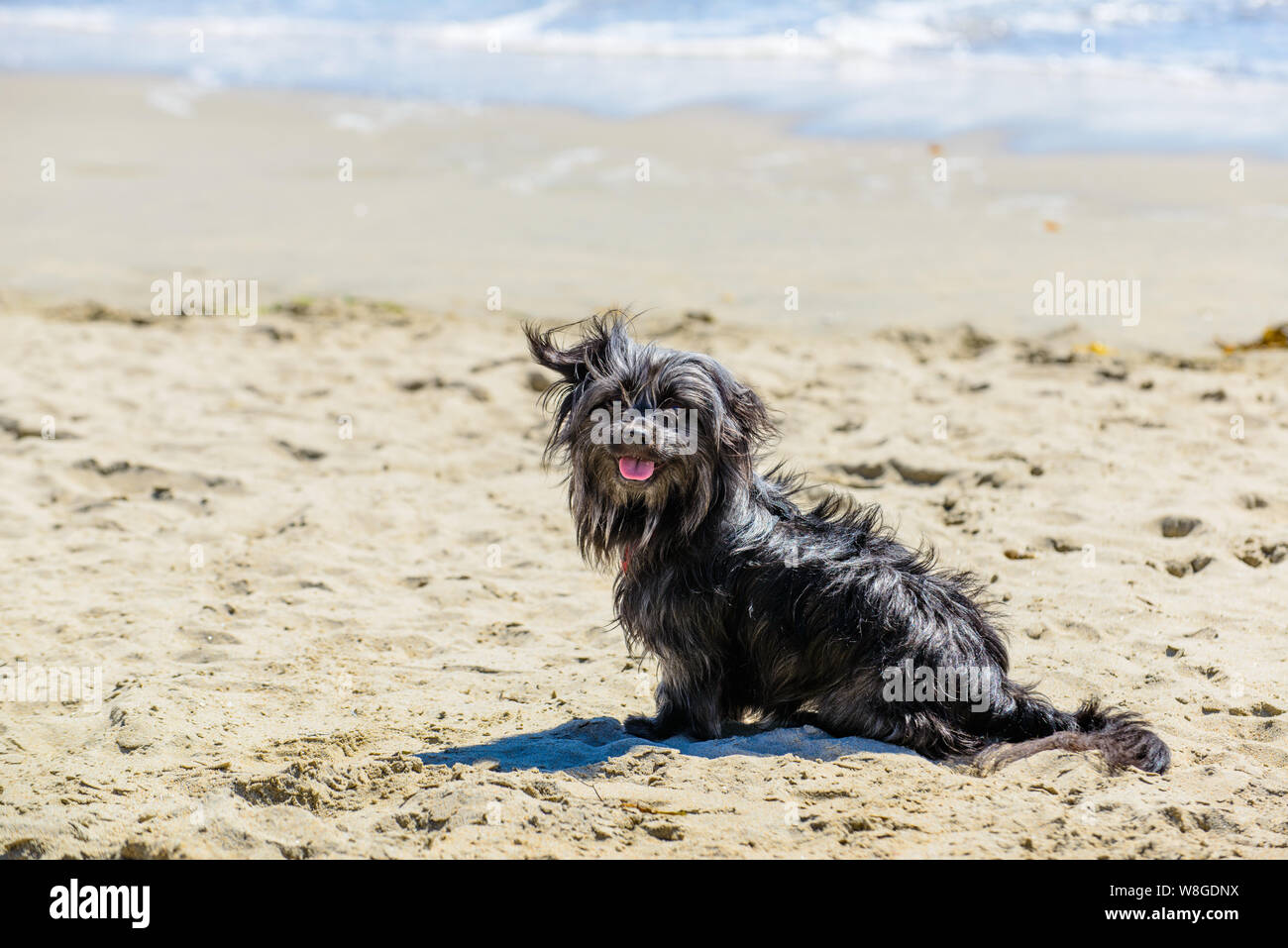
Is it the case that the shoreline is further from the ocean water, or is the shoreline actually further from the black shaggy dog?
the black shaggy dog

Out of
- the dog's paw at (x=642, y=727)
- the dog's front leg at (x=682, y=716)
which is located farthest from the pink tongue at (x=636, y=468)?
the dog's paw at (x=642, y=727)

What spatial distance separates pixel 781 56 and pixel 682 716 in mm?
20460

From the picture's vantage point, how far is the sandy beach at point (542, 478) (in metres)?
3.95

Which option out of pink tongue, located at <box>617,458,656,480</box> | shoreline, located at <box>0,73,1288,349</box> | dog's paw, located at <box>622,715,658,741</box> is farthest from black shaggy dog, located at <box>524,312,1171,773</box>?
shoreline, located at <box>0,73,1288,349</box>

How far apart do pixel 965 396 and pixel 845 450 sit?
125 centimetres

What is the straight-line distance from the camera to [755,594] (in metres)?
4.41

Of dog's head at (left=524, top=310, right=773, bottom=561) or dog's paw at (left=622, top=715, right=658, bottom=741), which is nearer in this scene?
dog's head at (left=524, top=310, right=773, bottom=561)

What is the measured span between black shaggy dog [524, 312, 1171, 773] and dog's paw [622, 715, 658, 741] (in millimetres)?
147

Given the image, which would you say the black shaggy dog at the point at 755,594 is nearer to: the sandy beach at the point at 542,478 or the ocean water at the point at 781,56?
the sandy beach at the point at 542,478

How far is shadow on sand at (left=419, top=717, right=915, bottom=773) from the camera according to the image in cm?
430

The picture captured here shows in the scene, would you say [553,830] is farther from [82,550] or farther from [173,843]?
[82,550]

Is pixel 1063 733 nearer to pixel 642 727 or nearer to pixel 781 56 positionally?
pixel 642 727

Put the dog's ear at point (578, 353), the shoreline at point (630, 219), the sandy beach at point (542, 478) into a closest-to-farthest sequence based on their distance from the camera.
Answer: the sandy beach at point (542, 478) < the dog's ear at point (578, 353) < the shoreline at point (630, 219)

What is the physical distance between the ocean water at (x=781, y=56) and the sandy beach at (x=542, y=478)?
3018 millimetres
